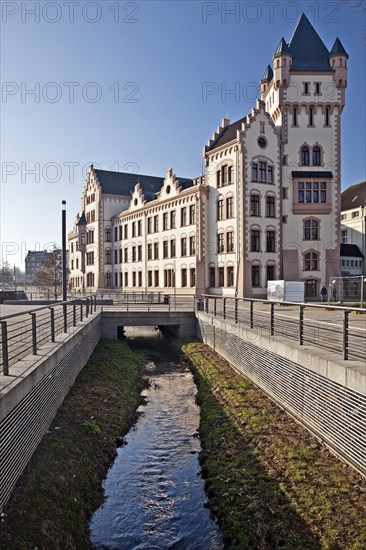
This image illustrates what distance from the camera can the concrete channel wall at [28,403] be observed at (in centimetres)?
657

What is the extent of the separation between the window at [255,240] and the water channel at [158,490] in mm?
23919

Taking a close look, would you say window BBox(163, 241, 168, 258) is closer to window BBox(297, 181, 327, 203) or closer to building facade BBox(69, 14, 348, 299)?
building facade BBox(69, 14, 348, 299)

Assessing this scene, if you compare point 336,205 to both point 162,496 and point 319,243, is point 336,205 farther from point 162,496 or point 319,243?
point 162,496

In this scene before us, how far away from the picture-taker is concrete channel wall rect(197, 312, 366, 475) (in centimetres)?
766

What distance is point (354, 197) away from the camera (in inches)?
2222

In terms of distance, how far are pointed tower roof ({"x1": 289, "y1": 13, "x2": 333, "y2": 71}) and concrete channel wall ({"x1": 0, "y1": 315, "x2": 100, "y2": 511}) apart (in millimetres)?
36510

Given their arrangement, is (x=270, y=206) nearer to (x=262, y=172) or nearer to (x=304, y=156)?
(x=262, y=172)

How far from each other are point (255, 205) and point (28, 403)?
103 feet

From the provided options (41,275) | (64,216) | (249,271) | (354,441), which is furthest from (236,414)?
(41,275)

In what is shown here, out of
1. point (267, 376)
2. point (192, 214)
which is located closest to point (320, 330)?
point (267, 376)

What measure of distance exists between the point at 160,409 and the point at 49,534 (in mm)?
7420

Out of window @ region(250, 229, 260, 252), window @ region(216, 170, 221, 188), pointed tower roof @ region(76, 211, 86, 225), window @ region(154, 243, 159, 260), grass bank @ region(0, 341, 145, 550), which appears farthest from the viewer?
pointed tower roof @ region(76, 211, 86, 225)

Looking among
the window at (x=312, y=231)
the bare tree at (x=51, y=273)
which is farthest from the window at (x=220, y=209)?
the bare tree at (x=51, y=273)

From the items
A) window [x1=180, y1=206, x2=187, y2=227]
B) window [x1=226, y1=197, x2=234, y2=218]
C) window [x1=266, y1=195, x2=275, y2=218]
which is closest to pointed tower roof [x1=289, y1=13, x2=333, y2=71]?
window [x1=266, y1=195, x2=275, y2=218]
